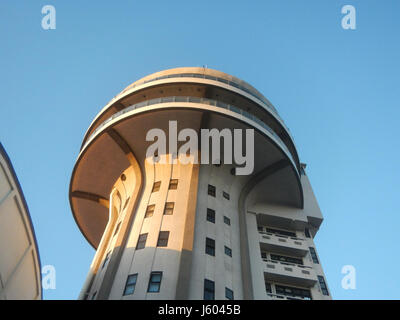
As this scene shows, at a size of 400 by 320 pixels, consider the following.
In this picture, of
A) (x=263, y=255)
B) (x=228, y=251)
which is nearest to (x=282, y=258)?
(x=263, y=255)

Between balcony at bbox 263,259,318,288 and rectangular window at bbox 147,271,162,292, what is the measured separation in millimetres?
9514

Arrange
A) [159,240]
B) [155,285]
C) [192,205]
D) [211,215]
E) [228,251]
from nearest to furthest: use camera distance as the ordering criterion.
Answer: [155,285] → [159,240] → [228,251] → [192,205] → [211,215]

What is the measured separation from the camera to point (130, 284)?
73.0 ft

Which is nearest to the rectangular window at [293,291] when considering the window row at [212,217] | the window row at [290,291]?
the window row at [290,291]

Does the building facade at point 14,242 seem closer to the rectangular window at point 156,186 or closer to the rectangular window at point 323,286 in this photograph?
the rectangular window at point 156,186

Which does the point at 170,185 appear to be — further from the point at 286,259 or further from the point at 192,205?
the point at 286,259

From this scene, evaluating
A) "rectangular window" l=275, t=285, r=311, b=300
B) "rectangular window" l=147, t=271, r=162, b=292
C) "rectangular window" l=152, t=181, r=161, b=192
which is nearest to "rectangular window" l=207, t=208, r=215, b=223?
"rectangular window" l=152, t=181, r=161, b=192

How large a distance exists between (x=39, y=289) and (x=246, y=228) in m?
16.3

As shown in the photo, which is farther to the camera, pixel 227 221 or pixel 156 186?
pixel 156 186

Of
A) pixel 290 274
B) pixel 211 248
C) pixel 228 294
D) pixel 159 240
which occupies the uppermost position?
pixel 290 274

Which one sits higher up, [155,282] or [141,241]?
[141,241]

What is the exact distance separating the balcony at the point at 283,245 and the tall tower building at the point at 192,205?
0.11 metres

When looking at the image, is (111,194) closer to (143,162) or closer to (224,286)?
(143,162)

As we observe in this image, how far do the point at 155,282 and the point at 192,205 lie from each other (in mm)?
6878
